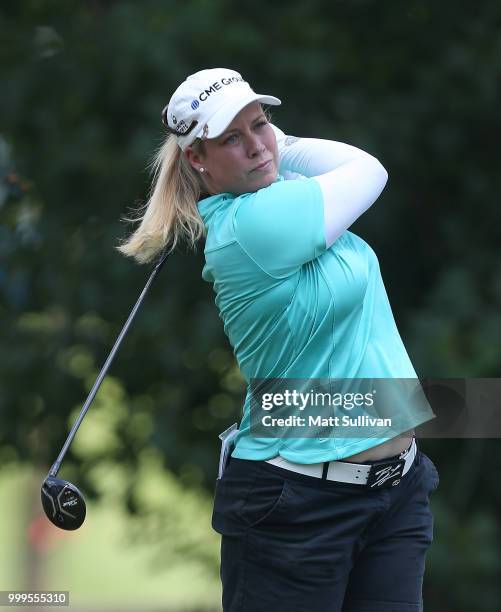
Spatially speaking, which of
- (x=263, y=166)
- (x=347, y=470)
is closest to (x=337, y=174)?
(x=263, y=166)

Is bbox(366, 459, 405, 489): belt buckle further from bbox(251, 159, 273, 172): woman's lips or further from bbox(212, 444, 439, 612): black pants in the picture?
bbox(251, 159, 273, 172): woman's lips

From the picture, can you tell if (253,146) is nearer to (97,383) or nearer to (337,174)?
(337,174)

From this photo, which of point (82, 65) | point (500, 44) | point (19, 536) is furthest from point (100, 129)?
point (19, 536)

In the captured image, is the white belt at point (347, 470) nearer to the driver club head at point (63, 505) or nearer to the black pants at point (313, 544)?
the black pants at point (313, 544)

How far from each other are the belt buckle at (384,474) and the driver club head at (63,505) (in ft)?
1.77

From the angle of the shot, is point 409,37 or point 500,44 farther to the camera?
point 409,37

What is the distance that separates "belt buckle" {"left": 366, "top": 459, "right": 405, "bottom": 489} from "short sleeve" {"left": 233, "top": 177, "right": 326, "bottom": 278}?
0.38 m

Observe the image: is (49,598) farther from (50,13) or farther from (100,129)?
(50,13)

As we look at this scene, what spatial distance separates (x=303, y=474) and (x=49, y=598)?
5.92 feet

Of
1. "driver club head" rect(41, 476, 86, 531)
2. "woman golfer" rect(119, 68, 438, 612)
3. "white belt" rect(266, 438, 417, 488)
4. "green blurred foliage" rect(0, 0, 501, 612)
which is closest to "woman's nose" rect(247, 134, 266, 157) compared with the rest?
"woman golfer" rect(119, 68, 438, 612)

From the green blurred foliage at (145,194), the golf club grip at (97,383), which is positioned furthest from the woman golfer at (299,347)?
the green blurred foliage at (145,194)

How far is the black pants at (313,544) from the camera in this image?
7.59 feet

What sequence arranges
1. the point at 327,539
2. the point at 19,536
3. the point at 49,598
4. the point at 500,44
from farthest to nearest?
the point at 19,536 < the point at 500,44 < the point at 49,598 < the point at 327,539

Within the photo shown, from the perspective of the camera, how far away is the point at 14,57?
213 inches
